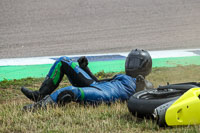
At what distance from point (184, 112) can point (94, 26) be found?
11.6 metres

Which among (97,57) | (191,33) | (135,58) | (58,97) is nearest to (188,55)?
(97,57)

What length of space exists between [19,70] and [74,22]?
658cm

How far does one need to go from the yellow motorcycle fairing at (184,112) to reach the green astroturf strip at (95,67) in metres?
5.32

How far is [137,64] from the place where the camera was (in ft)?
18.6

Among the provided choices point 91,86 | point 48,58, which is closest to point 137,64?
point 91,86

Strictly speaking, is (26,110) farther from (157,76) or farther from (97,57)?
(97,57)

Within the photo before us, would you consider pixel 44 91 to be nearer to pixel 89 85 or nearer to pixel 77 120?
pixel 89 85

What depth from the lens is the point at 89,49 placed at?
42.2ft

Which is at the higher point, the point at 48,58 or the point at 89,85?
the point at 48,58

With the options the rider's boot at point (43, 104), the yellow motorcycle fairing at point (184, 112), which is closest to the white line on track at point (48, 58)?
the rider's boot at point (43, 104)

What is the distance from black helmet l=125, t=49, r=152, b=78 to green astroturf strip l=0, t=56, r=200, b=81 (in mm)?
3886

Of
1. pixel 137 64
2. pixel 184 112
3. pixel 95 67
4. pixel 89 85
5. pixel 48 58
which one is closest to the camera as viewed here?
pixel 184 112

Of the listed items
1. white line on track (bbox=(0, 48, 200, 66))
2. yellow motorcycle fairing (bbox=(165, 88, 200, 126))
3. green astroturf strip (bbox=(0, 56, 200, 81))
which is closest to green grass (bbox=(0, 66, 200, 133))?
yellow motorcycle fairing (bbox=(165, 88, 200, 126))

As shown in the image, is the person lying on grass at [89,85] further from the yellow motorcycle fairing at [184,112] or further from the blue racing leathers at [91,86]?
the yellow motorcycle fairing at [184,112]
